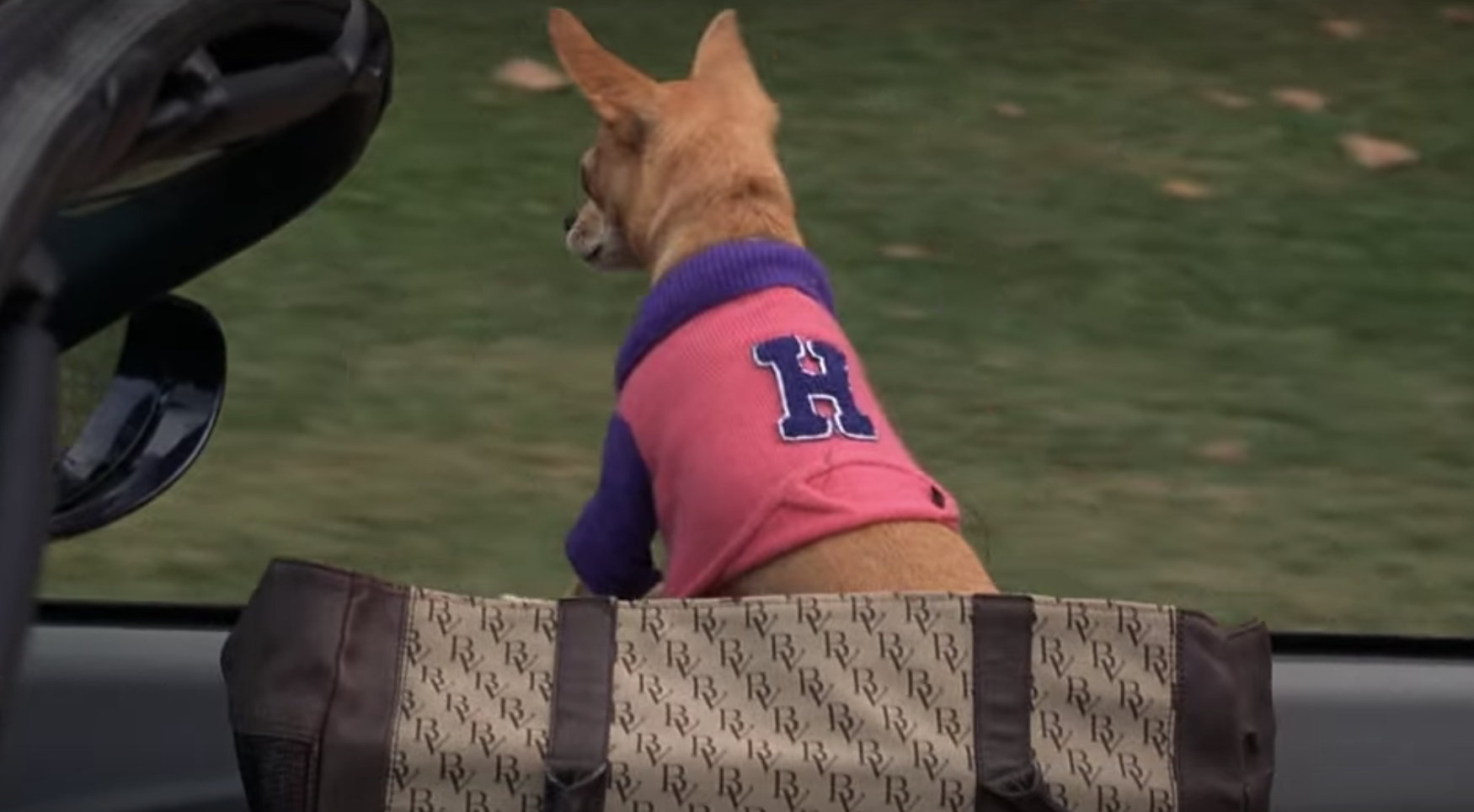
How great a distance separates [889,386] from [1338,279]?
1180 millimetres

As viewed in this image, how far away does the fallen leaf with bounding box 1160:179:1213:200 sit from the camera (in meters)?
5.59

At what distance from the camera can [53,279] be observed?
1.37 m

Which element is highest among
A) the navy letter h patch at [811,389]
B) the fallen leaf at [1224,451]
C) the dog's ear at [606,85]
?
the dog's ear at [606,85]

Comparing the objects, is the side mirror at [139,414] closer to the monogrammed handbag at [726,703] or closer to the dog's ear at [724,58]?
the monogrammed handbag at [726,703]

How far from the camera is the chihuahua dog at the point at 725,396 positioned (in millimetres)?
2652

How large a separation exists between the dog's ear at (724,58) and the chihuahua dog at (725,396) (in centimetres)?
2

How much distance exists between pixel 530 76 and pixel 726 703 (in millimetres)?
4356

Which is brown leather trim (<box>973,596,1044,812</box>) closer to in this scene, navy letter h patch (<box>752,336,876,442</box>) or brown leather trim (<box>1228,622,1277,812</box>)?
brown leather trim (<box>1228,622,1277,812</box>)

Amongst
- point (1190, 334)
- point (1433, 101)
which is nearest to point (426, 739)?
point (1190, 334)

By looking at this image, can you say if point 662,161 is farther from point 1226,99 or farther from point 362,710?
point 1226,99

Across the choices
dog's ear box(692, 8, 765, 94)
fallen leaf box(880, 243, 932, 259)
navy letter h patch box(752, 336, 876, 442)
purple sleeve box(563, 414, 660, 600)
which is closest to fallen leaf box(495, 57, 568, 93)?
fallen leaf box(880, 243, 932, 259)

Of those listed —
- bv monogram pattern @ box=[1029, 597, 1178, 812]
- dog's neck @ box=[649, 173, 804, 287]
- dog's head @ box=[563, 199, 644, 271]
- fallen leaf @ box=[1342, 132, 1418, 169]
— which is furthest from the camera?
fallen leaf @ box=[1342, 132, 1418, 169]

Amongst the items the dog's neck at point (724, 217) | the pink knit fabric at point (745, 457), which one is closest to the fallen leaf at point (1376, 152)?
the dog's neck at point (724, 217)

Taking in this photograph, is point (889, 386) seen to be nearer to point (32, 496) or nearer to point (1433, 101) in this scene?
point (1433, 101)
